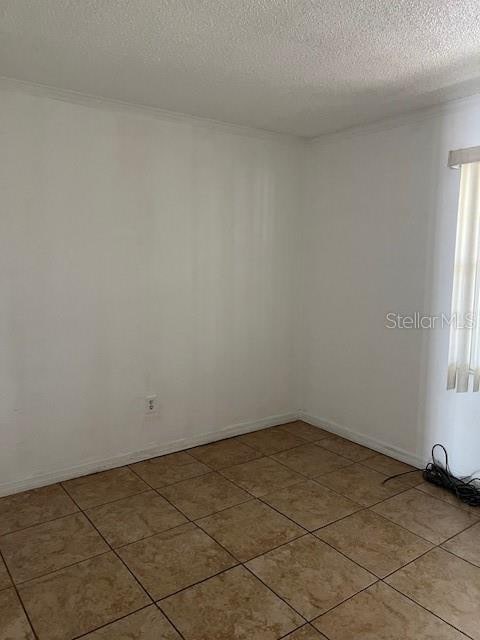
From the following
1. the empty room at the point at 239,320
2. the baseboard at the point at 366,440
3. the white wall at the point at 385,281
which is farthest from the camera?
the baseboard at the point at 366,440

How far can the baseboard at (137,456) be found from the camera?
302 centimetres

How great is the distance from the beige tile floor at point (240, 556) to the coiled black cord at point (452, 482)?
8cm

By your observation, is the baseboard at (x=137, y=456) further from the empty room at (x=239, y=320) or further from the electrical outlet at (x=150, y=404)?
the electrical outlet at (x=150, y=404)

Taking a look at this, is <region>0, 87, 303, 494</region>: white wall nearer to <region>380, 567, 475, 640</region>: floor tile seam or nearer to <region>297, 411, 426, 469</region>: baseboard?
<region>297, 411, 426, 469</region>: baseboard

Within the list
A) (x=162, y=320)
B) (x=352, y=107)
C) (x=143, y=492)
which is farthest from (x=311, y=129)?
(x=143, y=492)

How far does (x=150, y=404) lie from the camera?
11.4 ft

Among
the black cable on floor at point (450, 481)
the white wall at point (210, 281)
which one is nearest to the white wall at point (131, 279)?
the white wall at point (210, 281)

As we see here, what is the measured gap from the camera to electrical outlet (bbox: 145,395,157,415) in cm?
347

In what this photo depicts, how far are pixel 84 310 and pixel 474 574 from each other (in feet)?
8.32

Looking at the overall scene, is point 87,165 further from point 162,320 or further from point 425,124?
point 425,124

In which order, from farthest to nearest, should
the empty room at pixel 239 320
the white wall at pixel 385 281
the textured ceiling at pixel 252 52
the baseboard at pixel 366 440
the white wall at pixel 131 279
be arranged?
1. the baseboard at pixel 366 440
2. the white wall at pixel 385 281
3. the white wall at pixel 131 279
4. the empty room at pixel 239 320
5. the textured ceiling at pixel 252 52

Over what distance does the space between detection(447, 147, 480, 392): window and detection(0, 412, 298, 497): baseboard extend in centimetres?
160

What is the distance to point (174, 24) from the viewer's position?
205 cm

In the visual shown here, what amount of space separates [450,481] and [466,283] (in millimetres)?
1232
